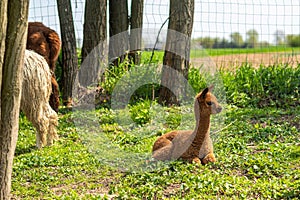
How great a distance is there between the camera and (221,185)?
15.6ft

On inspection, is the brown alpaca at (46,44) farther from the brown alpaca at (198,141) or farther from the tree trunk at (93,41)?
the brown alpaca at (198,141)

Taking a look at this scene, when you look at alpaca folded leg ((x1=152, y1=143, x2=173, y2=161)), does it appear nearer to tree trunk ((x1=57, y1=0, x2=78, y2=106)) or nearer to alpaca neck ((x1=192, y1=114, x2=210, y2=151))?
alpaca neck ((x1=192, y1=114, x2=210, y2=151))

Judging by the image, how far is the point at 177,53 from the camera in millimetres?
8094

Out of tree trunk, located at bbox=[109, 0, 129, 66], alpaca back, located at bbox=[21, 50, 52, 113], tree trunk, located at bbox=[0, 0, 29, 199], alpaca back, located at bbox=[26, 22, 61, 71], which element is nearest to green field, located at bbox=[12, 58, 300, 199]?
tree trunk, located at bbox=[109, 0, 129, 66]

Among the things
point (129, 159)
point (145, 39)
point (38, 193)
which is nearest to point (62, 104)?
point (145, 39)

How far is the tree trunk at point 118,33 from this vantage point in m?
9.02

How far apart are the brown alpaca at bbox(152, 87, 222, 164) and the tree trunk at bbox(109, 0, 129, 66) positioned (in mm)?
3801

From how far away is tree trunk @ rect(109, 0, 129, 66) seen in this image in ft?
29.6

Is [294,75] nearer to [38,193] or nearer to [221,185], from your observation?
[221,185]

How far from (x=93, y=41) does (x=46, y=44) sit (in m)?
1.30

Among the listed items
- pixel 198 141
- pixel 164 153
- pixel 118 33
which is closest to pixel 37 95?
pixel 164 153

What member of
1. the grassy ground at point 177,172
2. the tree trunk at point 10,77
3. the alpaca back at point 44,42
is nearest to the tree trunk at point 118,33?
the alpaca back at point 44,42

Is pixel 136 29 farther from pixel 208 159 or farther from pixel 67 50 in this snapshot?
pixel 208 159

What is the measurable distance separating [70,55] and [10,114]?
4.72 metres
